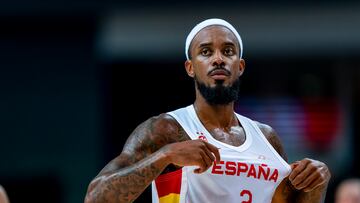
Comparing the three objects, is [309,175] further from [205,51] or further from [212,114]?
[205,51]

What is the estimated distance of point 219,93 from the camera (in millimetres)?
5629

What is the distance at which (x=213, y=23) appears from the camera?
5828 millimetres

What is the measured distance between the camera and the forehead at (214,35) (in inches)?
225

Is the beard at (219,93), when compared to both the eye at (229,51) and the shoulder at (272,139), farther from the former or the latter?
the shoulder at (272,139)

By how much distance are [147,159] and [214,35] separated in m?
1.03

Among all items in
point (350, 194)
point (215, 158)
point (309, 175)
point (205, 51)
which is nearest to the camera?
point (215, 158)

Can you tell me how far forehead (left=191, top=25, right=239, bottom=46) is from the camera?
225 inches

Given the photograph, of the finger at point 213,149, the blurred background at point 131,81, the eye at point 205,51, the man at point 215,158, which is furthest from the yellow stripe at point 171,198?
the blurred background at point 131,81

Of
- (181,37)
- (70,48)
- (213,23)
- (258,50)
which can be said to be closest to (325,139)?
(258,50)

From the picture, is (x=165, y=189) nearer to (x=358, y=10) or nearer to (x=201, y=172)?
(x=201, y=172)

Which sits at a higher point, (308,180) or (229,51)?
(229,51)

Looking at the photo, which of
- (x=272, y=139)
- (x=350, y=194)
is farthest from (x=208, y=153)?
(x=350, y=194)

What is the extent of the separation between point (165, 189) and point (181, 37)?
772 centimetres

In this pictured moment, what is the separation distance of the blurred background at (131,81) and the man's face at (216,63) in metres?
7.01
